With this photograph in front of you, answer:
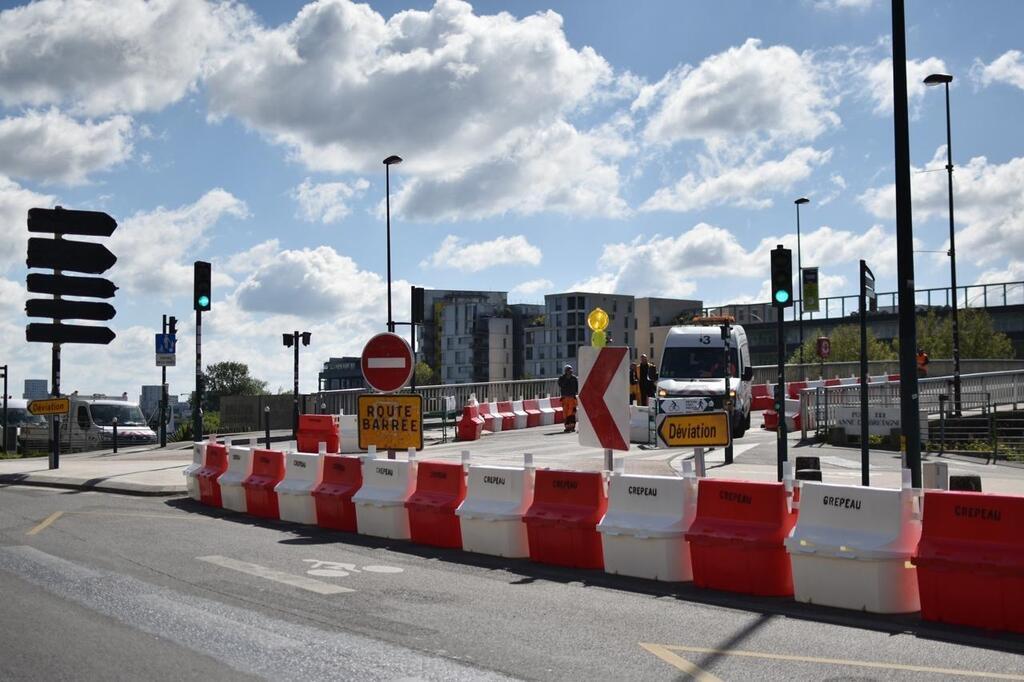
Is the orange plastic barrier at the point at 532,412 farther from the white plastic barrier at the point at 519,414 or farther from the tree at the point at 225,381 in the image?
the tree at the point at 225,381

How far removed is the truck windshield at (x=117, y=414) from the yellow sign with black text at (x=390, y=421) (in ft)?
84.9

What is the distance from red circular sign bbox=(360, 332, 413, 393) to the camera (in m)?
13.3

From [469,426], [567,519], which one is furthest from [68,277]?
[567,519]

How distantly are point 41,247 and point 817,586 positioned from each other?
63.1 feet

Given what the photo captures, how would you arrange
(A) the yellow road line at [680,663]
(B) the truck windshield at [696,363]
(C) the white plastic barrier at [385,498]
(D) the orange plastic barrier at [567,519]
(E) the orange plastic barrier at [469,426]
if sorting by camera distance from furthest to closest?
1. (E) the orange plastic barrier at [469,426]
2. (B) the truck windshield at [696,363]
3. (C) the white plastic barrier at [385,498]
4. (D) the orange plastic barrier at [567,519]
5. (A) the yellow road line at [680,663]

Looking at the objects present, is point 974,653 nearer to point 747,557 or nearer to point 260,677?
point 747,557

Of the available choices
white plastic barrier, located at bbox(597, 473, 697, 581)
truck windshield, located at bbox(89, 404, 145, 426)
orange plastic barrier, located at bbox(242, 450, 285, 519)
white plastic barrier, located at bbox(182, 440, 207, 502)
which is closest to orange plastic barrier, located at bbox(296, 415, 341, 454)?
white plastic barrier, located at bbox(182, 440, 207, 502)

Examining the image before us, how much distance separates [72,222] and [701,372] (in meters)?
15.1

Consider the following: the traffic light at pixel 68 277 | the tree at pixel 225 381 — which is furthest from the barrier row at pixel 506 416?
the tree at pixel 225 381

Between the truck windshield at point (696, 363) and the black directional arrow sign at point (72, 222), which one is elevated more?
the black directional arrow sign at point (72, 222)

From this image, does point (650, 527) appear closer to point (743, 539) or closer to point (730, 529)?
point (730, 529)

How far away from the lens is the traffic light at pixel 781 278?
50.9ft

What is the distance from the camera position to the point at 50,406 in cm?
2284

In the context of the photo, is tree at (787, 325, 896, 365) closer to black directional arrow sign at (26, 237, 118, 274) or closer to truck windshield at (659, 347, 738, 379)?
truck windshield at (659, 347, 738, 379)
